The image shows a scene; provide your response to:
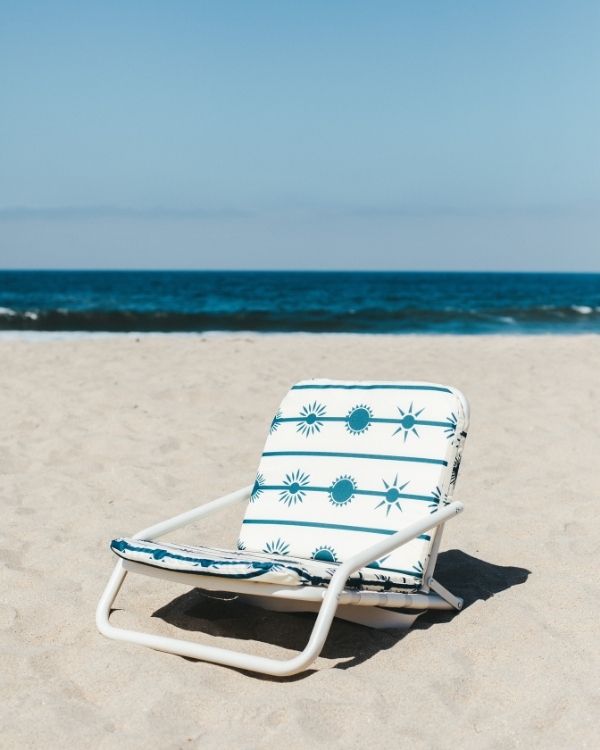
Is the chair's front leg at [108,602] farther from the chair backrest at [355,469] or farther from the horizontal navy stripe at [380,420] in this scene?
the horizontal navy stripe at [380,420]

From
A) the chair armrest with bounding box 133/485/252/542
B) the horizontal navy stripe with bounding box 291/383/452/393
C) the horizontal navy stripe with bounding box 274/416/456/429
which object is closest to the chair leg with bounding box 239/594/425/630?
the chair armrest with bounding box 133/485/252/542

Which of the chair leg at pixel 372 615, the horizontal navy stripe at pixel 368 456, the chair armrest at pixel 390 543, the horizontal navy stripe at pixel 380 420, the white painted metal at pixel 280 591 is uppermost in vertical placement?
the horizontal navy stripe at pixel 380 420

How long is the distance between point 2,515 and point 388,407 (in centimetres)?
210

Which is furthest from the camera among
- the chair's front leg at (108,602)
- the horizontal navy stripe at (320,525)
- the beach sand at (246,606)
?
the horizontal navy stripe at (320,525)

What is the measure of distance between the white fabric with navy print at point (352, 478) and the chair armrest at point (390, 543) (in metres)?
0.13

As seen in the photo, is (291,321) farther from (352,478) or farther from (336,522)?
(336,522)

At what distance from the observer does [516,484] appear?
207 inches

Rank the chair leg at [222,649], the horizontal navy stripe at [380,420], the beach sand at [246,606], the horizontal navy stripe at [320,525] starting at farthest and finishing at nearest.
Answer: the horizontal navy stripe at [380,420]
the horizontal navy stripe at [320,525]
the chair leg at [222,649]
the beach sand at [246,606]

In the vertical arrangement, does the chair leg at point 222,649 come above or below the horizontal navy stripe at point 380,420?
below

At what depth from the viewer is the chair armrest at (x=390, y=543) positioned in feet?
9.45

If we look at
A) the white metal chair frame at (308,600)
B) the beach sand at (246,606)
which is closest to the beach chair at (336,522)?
the white metal chair frame at (308,600)

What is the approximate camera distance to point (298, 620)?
11.5 ft

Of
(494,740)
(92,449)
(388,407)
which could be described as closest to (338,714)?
(494,740)

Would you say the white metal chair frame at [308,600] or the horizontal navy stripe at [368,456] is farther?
the horizontal navy stripe at [368,456]
